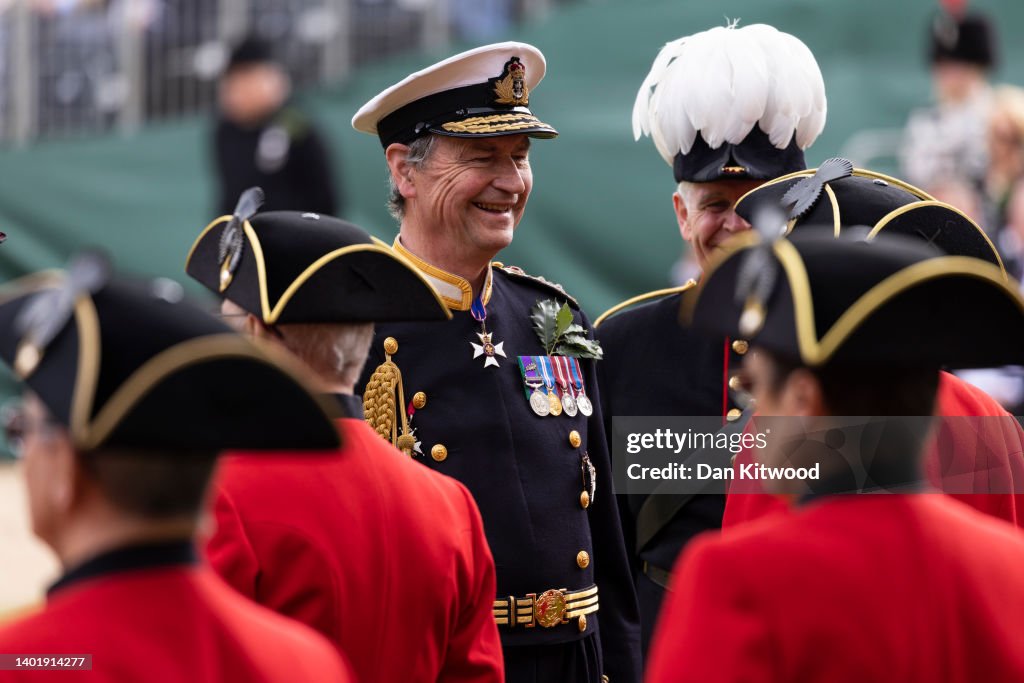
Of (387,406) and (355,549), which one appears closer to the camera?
(355,549)

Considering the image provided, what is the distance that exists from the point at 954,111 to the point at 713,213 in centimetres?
590

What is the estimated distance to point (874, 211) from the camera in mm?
3371

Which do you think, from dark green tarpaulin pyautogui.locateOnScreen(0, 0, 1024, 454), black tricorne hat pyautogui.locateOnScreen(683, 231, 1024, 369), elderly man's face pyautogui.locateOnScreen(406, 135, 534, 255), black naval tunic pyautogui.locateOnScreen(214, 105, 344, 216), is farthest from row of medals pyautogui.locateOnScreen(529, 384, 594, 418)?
black naval tunic pyautogui.locateOnScreen(214, 105, 344, 216)

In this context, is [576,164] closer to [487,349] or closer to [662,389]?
[662,389]

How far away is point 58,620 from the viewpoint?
6.03ft

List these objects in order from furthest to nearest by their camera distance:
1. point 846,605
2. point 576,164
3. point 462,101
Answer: point 576,164
point 462,101
point 846,605

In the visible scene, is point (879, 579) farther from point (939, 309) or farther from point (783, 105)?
point (783, 105)

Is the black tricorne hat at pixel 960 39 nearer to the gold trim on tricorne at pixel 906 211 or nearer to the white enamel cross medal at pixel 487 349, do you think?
the gold trim on tricorne at pixel 906 211

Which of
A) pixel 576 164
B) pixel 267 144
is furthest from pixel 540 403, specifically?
pixel 267 144

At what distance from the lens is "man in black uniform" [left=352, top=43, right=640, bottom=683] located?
3.47 meters

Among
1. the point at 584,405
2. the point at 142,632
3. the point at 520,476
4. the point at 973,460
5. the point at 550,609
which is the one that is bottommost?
the point at 550,609

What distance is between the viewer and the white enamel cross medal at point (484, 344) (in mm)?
3607

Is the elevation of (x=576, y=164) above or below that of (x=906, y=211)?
below

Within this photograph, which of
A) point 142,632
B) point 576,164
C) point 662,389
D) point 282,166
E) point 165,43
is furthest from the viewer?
point 165,43
